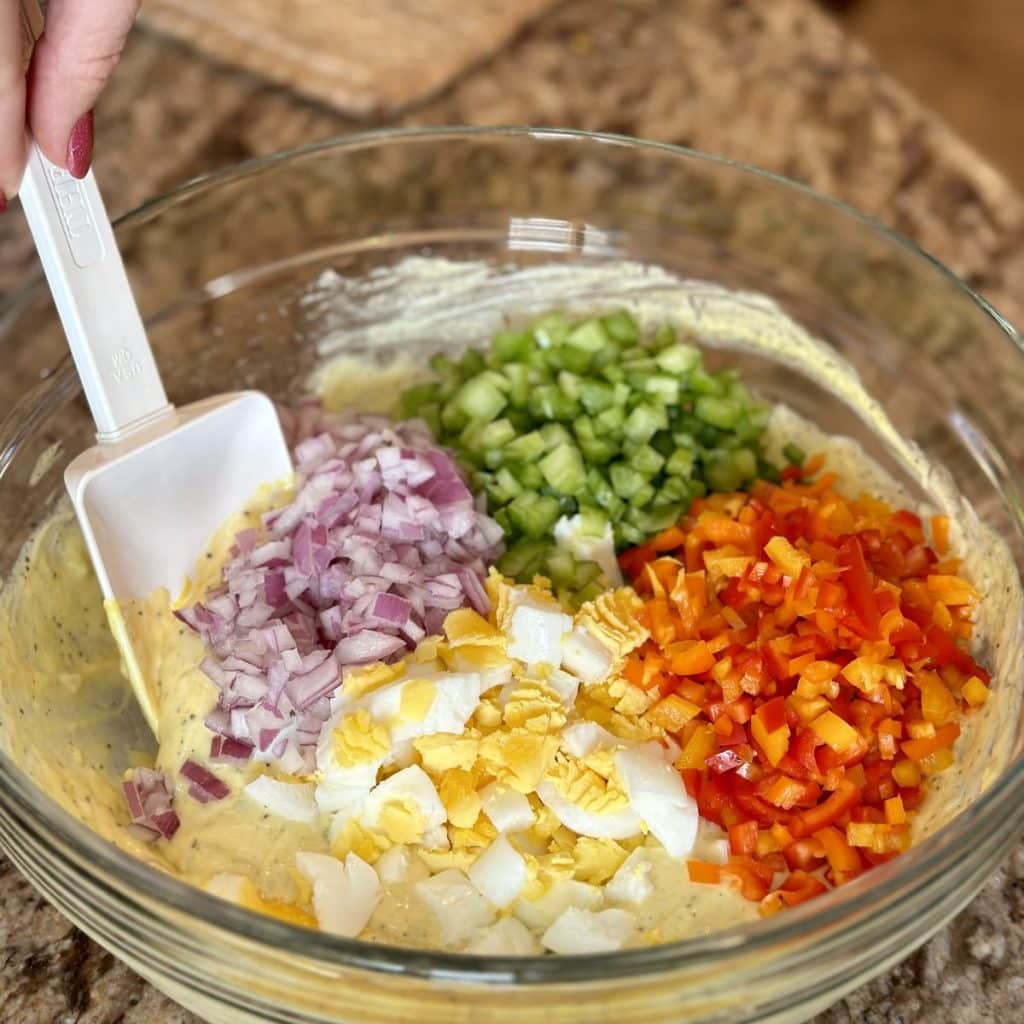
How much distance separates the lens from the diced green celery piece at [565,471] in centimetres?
166

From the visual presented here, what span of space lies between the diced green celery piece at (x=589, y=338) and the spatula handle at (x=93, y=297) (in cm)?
58

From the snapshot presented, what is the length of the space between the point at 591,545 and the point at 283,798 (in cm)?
52

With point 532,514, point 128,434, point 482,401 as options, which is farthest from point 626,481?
point 128,434

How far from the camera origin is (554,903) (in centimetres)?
128

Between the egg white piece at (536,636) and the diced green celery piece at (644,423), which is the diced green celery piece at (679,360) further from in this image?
the egg white piece at (536,636)

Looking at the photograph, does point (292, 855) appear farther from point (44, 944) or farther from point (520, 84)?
point (520, 84)

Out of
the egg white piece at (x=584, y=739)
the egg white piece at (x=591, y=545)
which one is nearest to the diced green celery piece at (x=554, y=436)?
the egg white piece at (x=591, y=545)

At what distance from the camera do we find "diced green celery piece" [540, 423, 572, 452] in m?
1.71

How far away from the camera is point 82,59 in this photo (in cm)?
114

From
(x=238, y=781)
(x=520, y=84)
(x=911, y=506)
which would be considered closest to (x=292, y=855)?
(x=238, y=781)

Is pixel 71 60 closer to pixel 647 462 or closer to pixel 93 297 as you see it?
pixel 93 297

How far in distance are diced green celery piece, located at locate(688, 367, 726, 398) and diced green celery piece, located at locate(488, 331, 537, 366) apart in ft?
0.76

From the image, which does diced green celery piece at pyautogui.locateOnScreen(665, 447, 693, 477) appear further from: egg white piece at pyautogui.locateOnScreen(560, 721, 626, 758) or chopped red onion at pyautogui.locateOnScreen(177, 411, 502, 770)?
egg white piece at pyautogui.locateOnScreen(560, 721, 626, 758)

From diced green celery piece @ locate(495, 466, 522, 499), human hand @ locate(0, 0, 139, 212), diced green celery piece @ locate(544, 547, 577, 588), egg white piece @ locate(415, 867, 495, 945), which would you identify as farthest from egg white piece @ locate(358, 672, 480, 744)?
human hand @ locate(0, 0, 139, 212)
